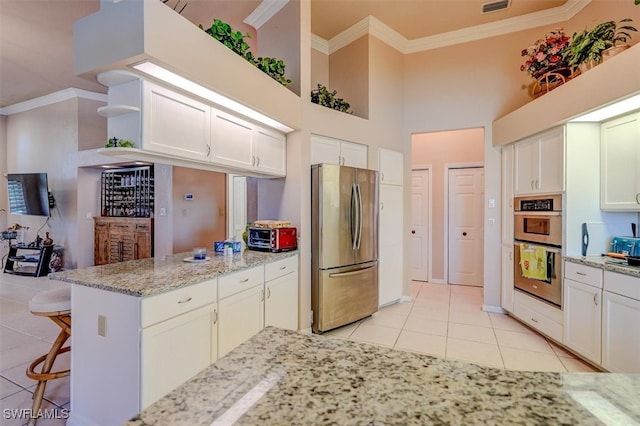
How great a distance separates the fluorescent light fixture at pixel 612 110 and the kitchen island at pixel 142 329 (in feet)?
10.5

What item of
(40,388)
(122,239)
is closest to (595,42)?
(40,388)

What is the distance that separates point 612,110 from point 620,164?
0.49 meters

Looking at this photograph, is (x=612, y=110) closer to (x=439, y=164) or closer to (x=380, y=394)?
(x=439, y=164)

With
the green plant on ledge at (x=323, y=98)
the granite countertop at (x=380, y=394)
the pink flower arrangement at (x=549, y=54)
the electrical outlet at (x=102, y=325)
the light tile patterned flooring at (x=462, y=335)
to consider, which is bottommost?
the light tile patterned flooring at (x=462, y=335)

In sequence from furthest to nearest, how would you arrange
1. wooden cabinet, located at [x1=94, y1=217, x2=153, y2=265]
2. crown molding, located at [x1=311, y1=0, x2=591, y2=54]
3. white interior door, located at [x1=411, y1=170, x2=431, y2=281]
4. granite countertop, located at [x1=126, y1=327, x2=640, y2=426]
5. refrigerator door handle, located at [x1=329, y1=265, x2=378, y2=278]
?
white interior door, located at [x1=411, y1=170, x2=431, y2=281], wooden cabinet, located at [x1=94, y1=217, x2=153, y2=265], crown molding, located at [x1=311, y1=0, x2=591, y2=54], refrigerator door handle, located at [x1=329, y1=265, x2=378, y2=278], granite countertop, located at [x1=126, y1=327, x2=640, y2=426]

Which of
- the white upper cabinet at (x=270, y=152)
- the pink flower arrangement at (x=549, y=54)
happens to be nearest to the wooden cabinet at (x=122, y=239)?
the white upper cabinet at (x=270, y=152)

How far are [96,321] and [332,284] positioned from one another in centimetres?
207

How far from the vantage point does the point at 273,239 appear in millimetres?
2930

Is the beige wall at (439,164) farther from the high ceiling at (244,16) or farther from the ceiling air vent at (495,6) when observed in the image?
the ceiling air vent at (495,6)

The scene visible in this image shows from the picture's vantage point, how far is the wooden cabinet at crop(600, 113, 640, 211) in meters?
2.50

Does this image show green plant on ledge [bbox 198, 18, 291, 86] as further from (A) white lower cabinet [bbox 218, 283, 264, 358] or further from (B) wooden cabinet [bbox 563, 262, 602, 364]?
(B) wooden cabinet [bbox 563, 262, 602, 364]

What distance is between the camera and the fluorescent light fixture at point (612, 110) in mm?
2293

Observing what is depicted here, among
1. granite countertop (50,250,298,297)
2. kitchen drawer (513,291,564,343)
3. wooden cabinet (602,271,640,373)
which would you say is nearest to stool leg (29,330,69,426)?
granite countertop (50,250,298,297)

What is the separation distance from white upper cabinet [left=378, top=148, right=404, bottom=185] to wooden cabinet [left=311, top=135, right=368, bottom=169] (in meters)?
0.28
